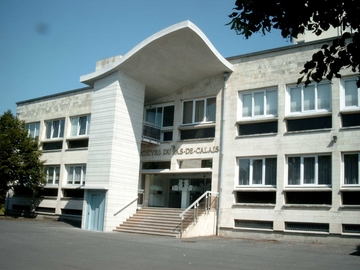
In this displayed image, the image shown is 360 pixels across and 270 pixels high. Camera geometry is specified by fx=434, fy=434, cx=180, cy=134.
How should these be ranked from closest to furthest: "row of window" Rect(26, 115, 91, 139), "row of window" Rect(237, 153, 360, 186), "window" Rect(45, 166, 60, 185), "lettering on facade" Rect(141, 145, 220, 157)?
"row of window" Rect(237, 153, 360, 186), "lettering on facade" Rect(141, 145, 220, 157), "row of window" Rect(26, 115, 91, 139), "window" Rect(45, 166, 60, 185)

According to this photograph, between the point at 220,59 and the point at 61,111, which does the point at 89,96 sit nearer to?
the point at 61,111

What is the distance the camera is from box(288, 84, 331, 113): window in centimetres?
1891

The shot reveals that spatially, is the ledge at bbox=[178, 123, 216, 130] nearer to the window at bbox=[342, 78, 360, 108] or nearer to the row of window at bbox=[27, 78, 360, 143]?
the row of window at bbox=[27, 78, 360, 143]

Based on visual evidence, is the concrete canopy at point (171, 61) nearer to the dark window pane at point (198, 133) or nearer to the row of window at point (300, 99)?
the row of window at point (300, 99)

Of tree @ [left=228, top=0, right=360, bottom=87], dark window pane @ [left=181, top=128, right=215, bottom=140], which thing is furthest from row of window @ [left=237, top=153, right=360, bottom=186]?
tree @ [left=228, top=0, right=360, bottom=87]

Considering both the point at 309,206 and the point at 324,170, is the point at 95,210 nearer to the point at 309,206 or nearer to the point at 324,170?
the point at 309,206

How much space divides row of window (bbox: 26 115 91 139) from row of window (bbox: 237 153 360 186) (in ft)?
38.9

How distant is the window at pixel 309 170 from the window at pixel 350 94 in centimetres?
237

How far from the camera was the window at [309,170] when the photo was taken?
60.1 feet

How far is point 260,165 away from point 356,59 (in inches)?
604

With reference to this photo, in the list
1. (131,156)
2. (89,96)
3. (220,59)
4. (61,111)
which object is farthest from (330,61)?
(61,111)

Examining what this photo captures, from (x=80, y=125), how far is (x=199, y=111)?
9.41 metres

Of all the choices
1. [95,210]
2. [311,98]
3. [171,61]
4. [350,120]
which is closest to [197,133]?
[171,61]

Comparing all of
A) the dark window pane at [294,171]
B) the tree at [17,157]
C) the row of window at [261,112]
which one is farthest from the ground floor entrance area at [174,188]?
the tree at [17,157]
